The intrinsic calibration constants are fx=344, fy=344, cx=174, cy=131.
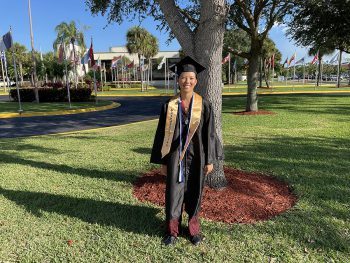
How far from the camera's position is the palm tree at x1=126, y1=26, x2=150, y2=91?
4525cm

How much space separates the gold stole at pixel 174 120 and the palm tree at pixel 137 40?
42.6 m

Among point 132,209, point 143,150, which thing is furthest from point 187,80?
point 143,150

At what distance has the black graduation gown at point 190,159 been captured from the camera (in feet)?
11.1

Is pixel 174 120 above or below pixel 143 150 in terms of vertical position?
above

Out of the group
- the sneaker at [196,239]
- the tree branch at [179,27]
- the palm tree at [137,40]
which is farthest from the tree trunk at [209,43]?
the palm tree at [137,40]

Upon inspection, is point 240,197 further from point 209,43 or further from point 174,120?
point 209,43

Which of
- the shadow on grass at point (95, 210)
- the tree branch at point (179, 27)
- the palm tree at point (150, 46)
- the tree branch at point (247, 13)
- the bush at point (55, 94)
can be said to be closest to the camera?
the shadow on grass at point (95, 210)

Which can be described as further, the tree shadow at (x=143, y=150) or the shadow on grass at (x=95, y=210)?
the tree shadow at (x=143, y=150)

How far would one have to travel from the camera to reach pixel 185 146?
3.37m

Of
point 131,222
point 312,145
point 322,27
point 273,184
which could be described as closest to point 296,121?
point 312,145

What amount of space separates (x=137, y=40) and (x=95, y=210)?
4293cm

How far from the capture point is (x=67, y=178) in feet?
18.2

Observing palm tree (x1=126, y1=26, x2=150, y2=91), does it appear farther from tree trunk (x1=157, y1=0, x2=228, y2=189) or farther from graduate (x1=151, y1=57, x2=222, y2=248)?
graduate (x1=151, y1=57, x2=222, y2=248)

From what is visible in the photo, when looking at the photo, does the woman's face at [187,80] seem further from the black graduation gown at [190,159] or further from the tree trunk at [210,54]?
the tree trunk at [210,54]
